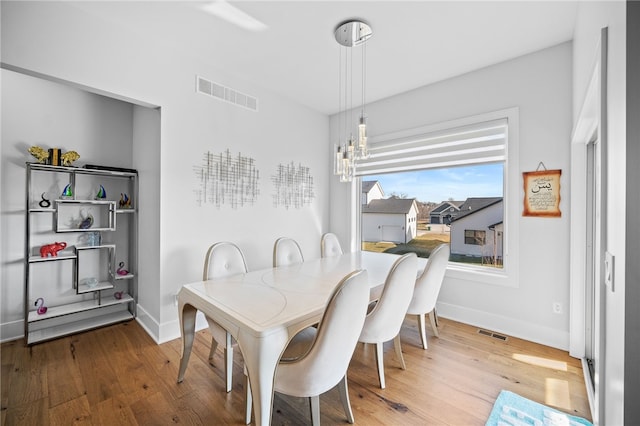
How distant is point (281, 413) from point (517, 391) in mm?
1614

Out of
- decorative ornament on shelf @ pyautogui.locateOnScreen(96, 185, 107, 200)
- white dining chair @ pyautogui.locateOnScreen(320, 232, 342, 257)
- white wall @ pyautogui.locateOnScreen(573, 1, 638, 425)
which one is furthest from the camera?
white dining chair @ pyautogui.locateOnScreen(320, 232, 342, 257)

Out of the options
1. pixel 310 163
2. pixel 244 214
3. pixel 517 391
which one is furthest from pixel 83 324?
pixel 517 391

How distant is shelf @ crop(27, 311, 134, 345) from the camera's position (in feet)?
8.42

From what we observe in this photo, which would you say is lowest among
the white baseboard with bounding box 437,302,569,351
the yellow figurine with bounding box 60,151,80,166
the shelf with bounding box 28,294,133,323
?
the white baseboard with bounding box 437,302,569,351

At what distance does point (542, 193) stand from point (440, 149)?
43.2 inches

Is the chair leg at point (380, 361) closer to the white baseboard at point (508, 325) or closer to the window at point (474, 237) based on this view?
the white baseboard at point (508, 325)

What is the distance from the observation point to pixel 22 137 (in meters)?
2.61

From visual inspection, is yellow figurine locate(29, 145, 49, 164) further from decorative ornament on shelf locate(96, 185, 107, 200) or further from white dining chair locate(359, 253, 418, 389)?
white dining chair locate(359, 253, 418, 389)

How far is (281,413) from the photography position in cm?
166

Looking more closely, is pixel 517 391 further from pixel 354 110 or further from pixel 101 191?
pixel 101 191

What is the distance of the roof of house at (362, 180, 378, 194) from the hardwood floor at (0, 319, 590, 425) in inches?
85.8

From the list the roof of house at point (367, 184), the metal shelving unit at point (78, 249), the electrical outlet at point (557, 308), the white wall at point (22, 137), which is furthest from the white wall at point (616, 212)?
the white wall at point (22, 137)

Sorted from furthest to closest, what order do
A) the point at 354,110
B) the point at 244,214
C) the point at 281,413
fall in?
the point at 354,110 < the point at 244,214 < the point at 281,413

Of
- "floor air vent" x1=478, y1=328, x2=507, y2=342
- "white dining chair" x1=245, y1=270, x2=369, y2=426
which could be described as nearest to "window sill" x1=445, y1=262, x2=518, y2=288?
"floor air vent" x1=478, y1=328, x2=507, y2=342
